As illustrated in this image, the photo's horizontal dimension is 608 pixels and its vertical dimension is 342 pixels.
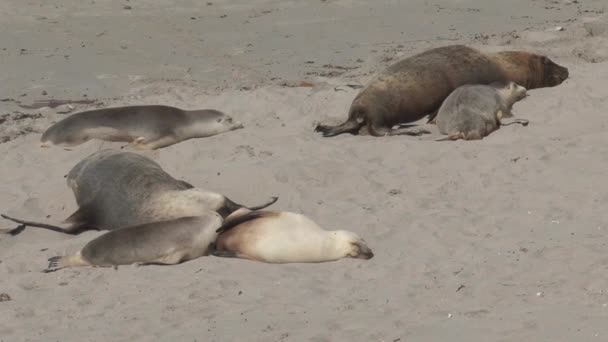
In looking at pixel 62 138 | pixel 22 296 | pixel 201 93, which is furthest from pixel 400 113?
pixel 22 296

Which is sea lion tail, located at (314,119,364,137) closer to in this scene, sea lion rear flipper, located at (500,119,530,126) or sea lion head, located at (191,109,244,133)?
sea lion head, located at (191,109,244,133)

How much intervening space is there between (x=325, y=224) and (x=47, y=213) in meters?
1.94

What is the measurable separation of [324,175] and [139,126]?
200 cm

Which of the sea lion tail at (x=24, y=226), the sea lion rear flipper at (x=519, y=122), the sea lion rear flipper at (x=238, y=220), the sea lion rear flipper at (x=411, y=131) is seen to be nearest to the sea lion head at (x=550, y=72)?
the sea lion rear flipper at (x=519, y=122)

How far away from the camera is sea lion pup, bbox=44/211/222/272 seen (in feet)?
19.8

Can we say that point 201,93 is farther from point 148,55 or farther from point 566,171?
point 566,171

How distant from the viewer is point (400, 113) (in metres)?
9.16

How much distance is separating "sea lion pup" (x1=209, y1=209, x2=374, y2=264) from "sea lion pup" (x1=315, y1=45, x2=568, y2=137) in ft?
8.58

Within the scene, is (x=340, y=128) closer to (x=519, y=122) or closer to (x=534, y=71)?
(x=519, y=122)

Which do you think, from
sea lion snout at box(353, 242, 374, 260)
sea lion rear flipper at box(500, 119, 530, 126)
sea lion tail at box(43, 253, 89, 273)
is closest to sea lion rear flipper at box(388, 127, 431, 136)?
sea lion rear flipper at box(500, 119, 530, 126)

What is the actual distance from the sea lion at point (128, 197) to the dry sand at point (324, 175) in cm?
16

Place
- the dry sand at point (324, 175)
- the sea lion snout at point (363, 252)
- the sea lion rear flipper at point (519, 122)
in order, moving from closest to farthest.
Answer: the dry sand at point (324, 175), the sea lion snout at point (363, 252), the sea lion rear flipper at point (519, 122)

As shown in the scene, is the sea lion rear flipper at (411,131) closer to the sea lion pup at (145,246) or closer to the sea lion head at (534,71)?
the sea lion head at (534,71)

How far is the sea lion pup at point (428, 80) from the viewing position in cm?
889
